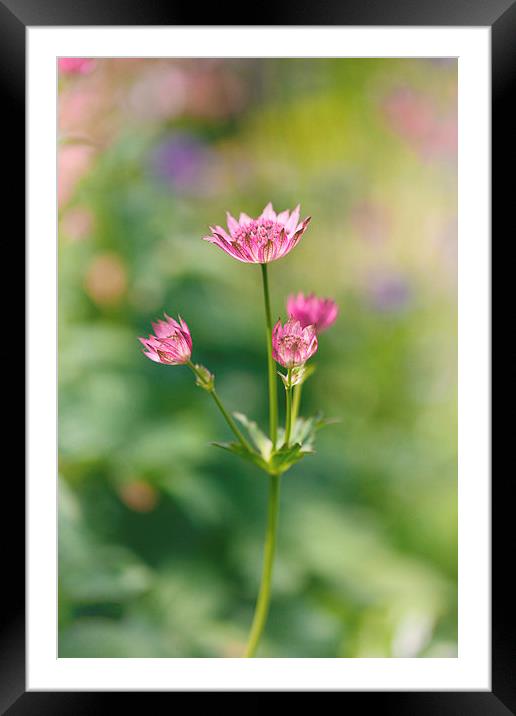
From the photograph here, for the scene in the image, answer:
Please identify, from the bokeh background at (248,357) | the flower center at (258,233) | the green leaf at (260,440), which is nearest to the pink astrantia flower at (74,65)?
the bokeh background at (248,357)

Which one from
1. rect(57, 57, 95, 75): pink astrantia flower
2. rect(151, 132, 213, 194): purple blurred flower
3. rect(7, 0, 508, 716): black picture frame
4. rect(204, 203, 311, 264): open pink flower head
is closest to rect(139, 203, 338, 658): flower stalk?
rect(204, 203, 311, 264): open pink flower head

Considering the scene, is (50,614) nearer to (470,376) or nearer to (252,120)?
(470,376)

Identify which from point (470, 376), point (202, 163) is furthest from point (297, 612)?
point (202, 163)

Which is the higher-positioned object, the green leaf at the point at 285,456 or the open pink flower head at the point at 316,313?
the open pink flower head at the point at 316,313

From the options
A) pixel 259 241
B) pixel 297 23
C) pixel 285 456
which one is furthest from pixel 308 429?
pixel 297 23

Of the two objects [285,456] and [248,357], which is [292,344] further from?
[248,357]

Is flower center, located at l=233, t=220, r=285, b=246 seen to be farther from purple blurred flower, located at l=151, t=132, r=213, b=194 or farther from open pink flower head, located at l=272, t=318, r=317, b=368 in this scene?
purple blurred flower, located at l=151, t=132, r=213, b=194

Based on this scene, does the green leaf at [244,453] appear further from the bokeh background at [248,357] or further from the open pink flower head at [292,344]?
the bokeh background at [248,357]
